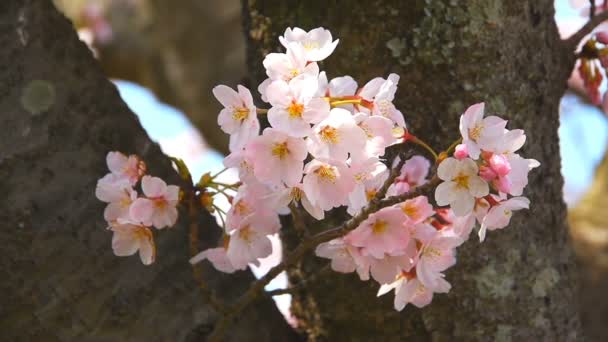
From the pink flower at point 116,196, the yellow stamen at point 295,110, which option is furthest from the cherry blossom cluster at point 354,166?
the pink flower at point 116,196

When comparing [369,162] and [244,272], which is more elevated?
[369,162]

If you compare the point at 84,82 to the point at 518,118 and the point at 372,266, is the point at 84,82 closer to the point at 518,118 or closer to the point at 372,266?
the point at 372,266

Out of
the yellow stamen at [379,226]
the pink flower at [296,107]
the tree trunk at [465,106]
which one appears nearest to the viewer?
the pink flower at [296,107]

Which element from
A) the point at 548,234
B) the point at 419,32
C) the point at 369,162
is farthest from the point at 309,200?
the point at 548,234

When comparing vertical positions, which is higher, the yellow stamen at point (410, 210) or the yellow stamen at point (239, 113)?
the yellow stamen at point (239, 113)

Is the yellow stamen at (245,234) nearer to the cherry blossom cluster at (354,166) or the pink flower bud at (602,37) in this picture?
the cherry blossom cluster at (354,166)

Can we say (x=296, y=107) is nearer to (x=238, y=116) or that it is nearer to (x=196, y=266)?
(x=238, y=116)

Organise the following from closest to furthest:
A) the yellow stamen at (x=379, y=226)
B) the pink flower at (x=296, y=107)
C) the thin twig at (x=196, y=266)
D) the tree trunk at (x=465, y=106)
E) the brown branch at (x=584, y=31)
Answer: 1. the pink flower at (x=296, y=107)
2. the yellow stamen at (x=379, y=226)
3. the thin twig at (x=196, y=266)
4. the tree trunk at (x=465, y=106)
5. the brown branch at (x=584, y=31)
